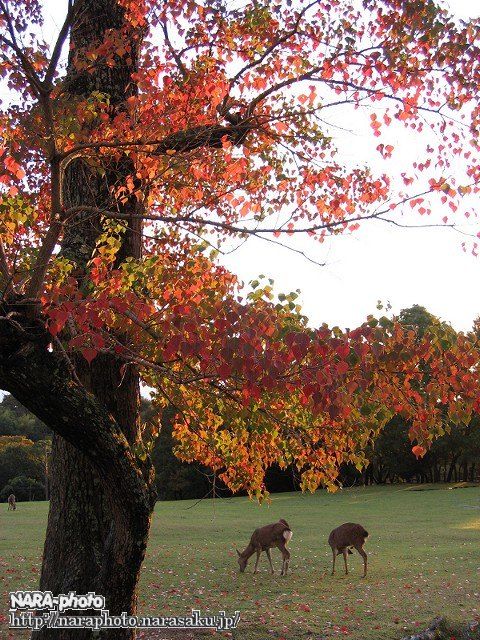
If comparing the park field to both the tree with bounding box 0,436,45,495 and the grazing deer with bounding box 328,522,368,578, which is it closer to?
the grazing deer with bounding box 328,522,368,578

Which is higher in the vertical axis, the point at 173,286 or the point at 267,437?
the point at 173,286

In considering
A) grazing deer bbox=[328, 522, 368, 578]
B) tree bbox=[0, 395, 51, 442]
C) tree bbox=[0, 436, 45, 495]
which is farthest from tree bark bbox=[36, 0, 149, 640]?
tree bbox=[0, 395, 51, 442]

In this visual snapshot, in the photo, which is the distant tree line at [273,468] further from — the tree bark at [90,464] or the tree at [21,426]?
the tree bark at [90,464]

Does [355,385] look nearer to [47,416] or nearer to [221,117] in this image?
[47,416]

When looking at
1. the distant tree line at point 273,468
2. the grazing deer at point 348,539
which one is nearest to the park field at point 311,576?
the grazing deer at point 348,539

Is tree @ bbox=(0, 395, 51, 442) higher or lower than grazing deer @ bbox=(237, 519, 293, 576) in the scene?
higher

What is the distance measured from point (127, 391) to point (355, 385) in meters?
4.04

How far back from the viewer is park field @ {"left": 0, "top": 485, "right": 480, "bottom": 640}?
11195 millimetres

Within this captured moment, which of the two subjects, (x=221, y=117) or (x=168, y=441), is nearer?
(x=221, y=117)

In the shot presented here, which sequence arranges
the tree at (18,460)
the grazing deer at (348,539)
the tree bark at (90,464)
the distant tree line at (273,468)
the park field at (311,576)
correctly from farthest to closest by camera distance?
1. the tree at (18,460)
2. the distant tree line at (273,468)
3. the grazing deer at (348,539)
4. the park field at (311,576)
5. the tree bark at (90,464)

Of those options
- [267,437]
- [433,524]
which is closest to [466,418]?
[267,437]

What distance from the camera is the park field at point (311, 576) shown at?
36.7 feet

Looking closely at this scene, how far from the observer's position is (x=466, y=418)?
19.3 feet

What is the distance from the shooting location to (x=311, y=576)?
51.7ft
